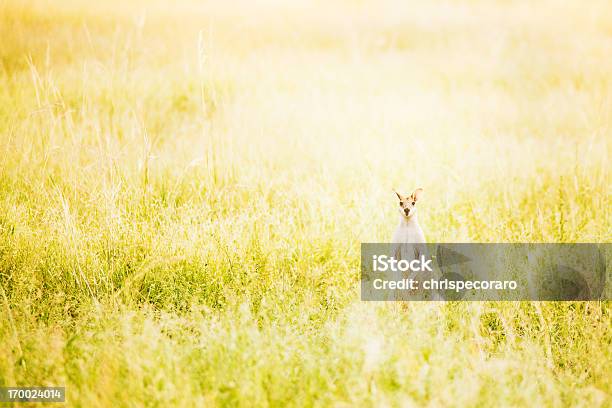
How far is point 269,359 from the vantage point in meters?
2.64

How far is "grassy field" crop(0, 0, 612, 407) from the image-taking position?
265 cm

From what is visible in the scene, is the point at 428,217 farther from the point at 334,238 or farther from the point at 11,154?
the point at 11,154

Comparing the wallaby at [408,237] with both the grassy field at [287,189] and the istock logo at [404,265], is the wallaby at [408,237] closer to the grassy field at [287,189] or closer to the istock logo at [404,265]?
the istock logo at [404,265]
